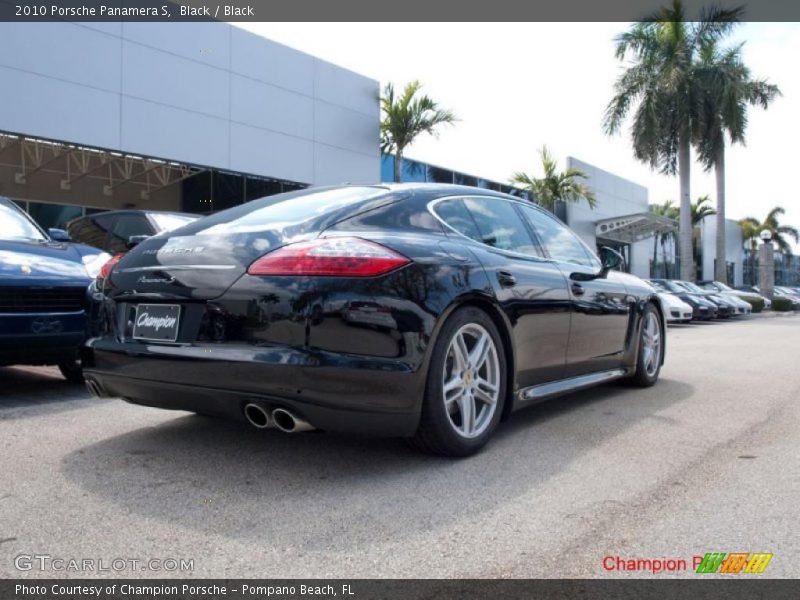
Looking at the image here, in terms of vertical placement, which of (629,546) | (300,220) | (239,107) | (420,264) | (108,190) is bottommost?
(629,546)

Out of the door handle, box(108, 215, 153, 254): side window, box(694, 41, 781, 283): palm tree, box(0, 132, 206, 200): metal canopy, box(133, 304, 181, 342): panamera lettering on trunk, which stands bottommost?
box(133, 304, 181, 342): panamera lettering on trunk

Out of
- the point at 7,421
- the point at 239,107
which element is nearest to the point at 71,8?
the point at 239,107

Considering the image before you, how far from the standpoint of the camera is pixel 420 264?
10.2 feet

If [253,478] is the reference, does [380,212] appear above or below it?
above

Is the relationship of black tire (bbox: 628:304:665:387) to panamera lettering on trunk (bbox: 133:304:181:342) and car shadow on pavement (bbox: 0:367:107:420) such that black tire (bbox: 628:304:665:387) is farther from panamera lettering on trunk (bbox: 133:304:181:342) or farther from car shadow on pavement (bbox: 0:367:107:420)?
car shadow on pavement (bbox: 0:367:107:420)

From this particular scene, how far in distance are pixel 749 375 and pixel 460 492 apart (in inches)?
201

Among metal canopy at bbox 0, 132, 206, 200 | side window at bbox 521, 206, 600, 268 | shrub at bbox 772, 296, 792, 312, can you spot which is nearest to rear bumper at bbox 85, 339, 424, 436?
side window at bbox 521, 206, 600, 268

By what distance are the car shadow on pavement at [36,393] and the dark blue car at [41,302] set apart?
0.91 ft

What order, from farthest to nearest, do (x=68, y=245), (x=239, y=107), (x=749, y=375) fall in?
(x=239, y=107) < (x=749, y=375) < (x=68, y=245)

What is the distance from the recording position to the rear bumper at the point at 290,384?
9.25 feet

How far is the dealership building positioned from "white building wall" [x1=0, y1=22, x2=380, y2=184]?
1.0 inches

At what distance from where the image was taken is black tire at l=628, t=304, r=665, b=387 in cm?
554

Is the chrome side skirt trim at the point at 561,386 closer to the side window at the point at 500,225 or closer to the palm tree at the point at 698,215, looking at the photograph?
the side window at the point at 500,225

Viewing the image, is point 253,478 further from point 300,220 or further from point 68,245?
point 68,245
